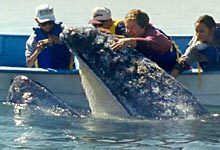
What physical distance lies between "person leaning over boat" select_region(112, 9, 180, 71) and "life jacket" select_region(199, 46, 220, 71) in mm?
569

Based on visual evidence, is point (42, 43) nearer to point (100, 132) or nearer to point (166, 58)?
point (166, 58)

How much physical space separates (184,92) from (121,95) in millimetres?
911

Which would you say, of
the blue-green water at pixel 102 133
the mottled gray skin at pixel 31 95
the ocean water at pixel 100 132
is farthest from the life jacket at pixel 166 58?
the mottled gray skin at pixel 31 95

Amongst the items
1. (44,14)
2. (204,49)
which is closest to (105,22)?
(44,14)

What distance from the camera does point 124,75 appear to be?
1380 centimetres

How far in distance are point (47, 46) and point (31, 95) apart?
2.91 feet

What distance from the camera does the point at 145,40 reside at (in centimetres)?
1402

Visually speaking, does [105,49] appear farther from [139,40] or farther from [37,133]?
[37,133]

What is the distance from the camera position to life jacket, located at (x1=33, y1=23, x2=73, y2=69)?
1519 cm

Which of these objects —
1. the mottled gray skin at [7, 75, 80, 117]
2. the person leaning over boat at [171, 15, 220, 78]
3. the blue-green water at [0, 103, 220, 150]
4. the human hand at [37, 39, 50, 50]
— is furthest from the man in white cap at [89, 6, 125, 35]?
the blue-green water at [0, 103, 220, 150]

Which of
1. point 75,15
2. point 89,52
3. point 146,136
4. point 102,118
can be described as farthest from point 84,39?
point 75,15

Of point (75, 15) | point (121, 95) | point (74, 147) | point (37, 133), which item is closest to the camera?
point (74, 147)

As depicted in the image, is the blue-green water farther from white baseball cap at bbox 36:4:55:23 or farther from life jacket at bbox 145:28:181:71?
white baseball cap at bbox 36:4:55:23

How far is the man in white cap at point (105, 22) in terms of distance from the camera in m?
14.8
